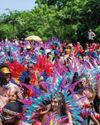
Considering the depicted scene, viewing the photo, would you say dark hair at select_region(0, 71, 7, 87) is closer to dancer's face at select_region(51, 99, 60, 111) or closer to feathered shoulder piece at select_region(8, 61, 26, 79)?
feathered shoulder piece at select_region(8, 61, 26, 79)

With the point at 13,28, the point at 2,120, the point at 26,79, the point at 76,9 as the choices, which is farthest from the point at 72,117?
the point at 13,28

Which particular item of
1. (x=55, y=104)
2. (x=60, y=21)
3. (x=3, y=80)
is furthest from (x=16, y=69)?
(x=60, y=21)

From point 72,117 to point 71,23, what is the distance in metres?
36.7

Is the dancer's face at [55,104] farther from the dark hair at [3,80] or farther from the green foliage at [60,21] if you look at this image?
the green foliage at [60,21]

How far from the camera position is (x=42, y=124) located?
684 cm

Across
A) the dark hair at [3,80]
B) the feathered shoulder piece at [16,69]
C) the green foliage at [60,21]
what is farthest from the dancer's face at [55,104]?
the green foliage at [60,21]

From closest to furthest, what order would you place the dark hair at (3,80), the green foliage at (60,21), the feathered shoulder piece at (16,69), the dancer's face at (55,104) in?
1. the dancer's face at (55,104)
2. the dark hair at (3,80)
3. the feathered shoulder piece at (16,69)
4. the green foliage at (60,21)

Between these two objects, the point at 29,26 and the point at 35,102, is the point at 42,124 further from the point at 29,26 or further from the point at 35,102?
the point at 29,26

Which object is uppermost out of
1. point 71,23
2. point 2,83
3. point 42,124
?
point 71,23

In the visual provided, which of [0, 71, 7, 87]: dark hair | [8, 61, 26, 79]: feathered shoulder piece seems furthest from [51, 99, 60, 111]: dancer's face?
[8, 61, 26, 79]: feathered shoulder piece

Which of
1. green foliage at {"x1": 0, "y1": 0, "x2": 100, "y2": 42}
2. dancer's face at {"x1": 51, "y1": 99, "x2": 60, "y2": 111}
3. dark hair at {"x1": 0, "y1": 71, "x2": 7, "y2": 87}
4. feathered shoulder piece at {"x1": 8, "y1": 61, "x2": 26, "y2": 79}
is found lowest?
dancer's face at {"x1": 51, "y1": 99, "x2": 60, "y2": 111}

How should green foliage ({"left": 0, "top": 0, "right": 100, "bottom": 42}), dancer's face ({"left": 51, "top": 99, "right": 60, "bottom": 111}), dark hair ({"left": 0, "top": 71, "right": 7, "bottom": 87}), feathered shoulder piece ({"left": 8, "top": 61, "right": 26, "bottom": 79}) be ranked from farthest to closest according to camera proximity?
green foliage ({"left": 0, "top": 0, "right": 100, "bottom": 42}), feathered shoulder piece ({"left": 8, "top": 61, "right": 26, "bottom": 79}), dark hair ({"left": 0, "top": 71, "right": 7, "bottom": 87}), dancer's face ({"left": 51, "top": 99, "right": 60, "bottom": 111})

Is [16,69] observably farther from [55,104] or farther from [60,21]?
[60,21]

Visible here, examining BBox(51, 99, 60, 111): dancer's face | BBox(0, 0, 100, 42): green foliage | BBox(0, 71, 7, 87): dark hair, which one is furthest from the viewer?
BBox(0, 0, 100, 42): green foliage
